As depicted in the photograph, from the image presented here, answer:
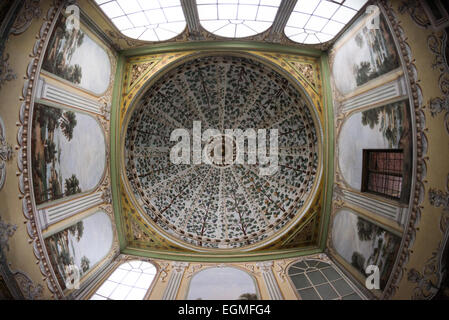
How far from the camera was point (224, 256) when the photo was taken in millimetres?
9633

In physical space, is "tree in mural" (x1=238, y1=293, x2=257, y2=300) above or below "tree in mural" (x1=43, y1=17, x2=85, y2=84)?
below

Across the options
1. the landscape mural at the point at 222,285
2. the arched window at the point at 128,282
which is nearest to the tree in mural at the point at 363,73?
the landscape mural at the point at 222,285

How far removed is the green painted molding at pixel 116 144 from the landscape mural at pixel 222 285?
3556mm

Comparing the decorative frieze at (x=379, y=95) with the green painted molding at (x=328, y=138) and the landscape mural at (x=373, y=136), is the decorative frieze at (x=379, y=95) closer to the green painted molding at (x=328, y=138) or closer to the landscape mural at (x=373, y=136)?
the landscape mural at (x=373, y=136)

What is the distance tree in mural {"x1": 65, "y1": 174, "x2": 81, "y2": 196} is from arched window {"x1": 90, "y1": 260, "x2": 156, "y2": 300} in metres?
3.31

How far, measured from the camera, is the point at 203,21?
25.8ft

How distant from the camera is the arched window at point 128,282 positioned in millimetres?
7828

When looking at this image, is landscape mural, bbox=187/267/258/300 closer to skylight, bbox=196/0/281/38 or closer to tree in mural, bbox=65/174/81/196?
tree in mural, bbox=65/174/81/196

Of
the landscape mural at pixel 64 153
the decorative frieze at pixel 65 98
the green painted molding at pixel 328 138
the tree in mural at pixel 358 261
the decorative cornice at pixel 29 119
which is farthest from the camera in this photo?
the green painted molding at pixel 328 138

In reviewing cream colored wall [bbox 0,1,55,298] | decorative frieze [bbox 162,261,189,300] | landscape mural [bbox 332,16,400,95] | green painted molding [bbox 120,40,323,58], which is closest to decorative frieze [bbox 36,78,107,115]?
cream colored wall [bbox 0,1,55,298]

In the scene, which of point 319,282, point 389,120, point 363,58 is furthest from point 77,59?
point 319,282

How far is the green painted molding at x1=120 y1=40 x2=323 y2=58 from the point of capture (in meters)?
8.69

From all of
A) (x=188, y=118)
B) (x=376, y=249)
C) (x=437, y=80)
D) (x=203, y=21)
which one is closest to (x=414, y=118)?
(x=437, y=80)

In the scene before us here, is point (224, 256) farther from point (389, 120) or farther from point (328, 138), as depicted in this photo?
point (389, 120)
